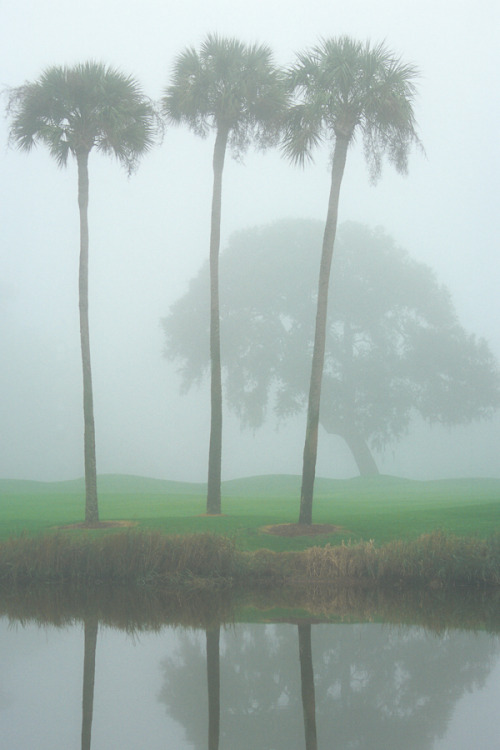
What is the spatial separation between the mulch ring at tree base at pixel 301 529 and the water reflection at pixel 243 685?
7175 mm

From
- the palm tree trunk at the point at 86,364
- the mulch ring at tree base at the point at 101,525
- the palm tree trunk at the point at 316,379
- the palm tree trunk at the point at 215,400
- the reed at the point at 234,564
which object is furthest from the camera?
the palm tree trunk at the point at 215,400

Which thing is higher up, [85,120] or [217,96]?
[217,96]

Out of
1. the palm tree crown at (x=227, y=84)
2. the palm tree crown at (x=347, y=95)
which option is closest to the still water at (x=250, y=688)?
the palm tree crown at (x=347, y=95)

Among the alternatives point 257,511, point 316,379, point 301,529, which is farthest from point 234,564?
point 257,511

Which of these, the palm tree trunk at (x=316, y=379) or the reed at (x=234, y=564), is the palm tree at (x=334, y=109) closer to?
the palm tree trunk at (x=316, y=379)

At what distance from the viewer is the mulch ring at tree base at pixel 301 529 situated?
18656mm

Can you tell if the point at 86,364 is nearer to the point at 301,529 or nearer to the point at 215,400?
the point at 215,400

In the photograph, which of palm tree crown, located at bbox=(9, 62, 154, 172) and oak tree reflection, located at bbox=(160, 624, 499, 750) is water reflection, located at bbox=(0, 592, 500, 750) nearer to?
oak tree reflection, located at bbox=(160, 624, 499, 750)

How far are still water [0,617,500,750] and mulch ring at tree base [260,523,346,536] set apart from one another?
7467 mm

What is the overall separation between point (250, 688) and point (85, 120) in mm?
17898

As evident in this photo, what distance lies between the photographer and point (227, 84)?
74.6ft

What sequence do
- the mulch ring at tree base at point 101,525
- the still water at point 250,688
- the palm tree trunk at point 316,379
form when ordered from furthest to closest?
the mulch ring at tree base at point 101,525 → the palm tree trunk at point 316,379 → the still water at point 250,688

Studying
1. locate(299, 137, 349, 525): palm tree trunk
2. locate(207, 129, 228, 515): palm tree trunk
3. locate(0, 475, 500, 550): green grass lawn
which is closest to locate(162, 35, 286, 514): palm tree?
locate(207, 129, 228, 515): palm tree trunk

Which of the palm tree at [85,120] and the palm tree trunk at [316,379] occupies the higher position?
the palm tree at [85,120]
